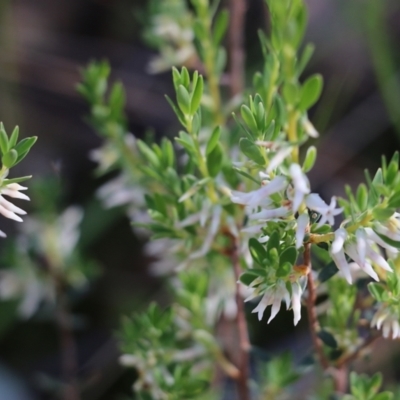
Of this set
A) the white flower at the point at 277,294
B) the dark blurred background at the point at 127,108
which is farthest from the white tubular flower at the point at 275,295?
the dark blurred background at the point at 127,108

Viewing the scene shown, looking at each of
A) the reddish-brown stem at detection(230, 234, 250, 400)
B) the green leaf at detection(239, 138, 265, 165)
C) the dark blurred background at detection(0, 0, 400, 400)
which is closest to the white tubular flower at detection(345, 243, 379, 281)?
the green leaf at detection(239, 138, 265, 165)

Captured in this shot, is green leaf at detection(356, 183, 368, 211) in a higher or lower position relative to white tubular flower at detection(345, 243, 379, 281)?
higher

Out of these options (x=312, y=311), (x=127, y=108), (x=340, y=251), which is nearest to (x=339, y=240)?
(x=340, y=251)

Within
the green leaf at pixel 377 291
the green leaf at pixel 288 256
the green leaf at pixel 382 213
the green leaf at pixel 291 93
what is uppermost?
the green leaf at pixel 291 93

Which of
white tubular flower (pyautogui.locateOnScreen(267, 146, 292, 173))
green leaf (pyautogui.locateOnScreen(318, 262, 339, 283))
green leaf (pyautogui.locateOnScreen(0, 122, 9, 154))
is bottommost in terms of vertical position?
green leaf (pyautogui.locateOnScreen(318, 262, 339, 283))

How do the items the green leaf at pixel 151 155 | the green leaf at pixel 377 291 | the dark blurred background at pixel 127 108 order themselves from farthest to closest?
the dark blurred background at pixel 127 108, the green leaf at pixel 151 155, the green leaf at pixel 377 291

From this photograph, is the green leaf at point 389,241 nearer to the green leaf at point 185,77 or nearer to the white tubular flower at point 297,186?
the white tubular flower at point 297,186

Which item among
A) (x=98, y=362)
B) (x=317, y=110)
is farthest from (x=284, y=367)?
(x=317, y=110)

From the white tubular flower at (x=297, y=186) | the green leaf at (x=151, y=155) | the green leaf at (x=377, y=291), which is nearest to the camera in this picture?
the white tubular flower at (x=297, y=186)

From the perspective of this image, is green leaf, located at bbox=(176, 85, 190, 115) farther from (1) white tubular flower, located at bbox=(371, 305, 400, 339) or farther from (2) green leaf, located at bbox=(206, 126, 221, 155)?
(1) white tubular flower, located at bbox=(371, 305, 400, 339)
